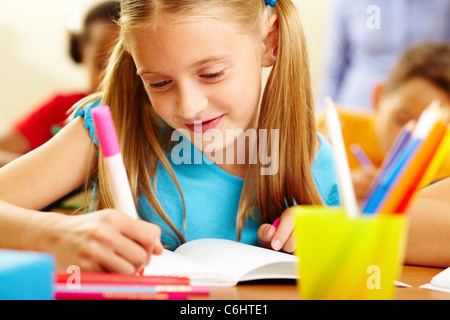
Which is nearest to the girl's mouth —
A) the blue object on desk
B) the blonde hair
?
the blonde hair

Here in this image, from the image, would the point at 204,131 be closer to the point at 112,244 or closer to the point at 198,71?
the point at 198,71

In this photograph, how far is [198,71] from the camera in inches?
28.2

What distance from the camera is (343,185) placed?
0.40 m

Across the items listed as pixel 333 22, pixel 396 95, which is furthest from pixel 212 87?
pixel 333 22

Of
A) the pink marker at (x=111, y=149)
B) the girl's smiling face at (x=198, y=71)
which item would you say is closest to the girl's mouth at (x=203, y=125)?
the girl's smiling face at (x=198, y=71)

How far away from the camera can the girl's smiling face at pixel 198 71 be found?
71cm

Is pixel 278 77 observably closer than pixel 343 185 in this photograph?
No

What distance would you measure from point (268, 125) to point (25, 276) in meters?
0.60

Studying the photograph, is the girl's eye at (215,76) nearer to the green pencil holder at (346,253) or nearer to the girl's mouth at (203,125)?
the girl's mouth at (203,125)

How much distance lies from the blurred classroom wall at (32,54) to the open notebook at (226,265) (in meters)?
2.16

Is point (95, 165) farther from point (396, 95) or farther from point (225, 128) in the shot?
point (396, 95)
